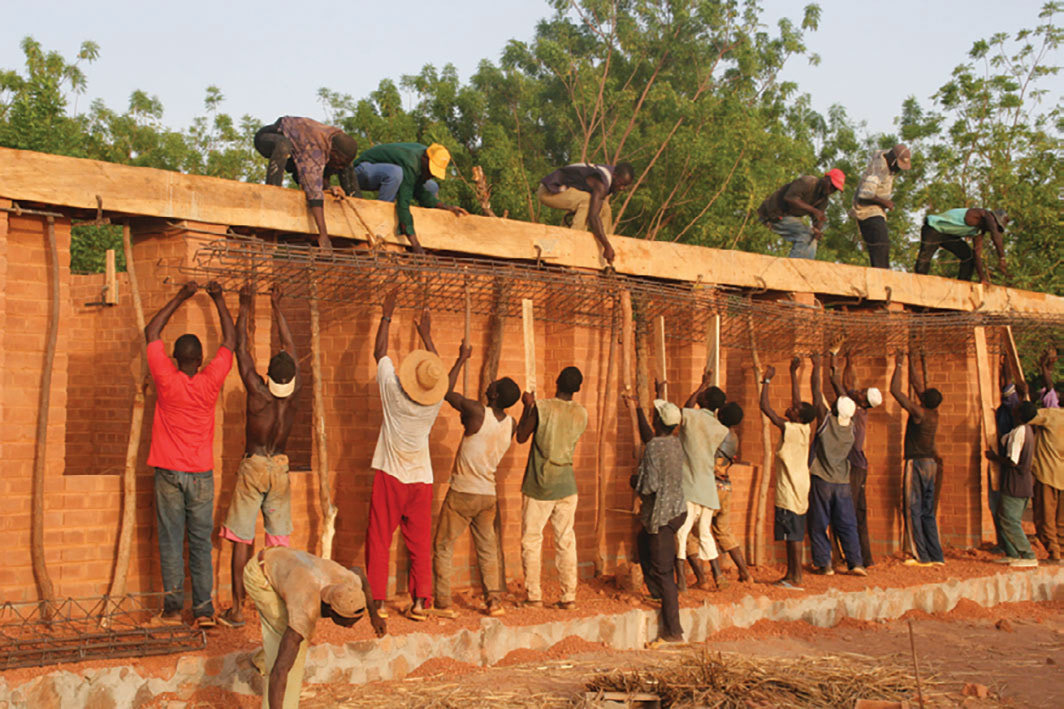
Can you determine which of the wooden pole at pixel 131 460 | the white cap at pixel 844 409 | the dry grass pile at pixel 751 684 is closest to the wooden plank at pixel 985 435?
the white cap at pixel 844 409

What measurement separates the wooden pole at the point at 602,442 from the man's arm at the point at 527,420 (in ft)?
4.34

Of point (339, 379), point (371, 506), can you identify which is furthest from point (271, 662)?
point (339, 379)

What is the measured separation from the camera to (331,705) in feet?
20.3

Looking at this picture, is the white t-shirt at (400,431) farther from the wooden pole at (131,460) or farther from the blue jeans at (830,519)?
the blue jeans at (830,519)

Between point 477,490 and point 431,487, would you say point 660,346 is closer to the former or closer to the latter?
point 477,490

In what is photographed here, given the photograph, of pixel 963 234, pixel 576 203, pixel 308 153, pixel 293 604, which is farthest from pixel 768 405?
pixel 293 604

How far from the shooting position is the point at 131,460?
6.91 meters

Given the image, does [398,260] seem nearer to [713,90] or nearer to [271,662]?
[271,662]

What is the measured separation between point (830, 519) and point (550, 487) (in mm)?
3712

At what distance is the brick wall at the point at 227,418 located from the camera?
22.1 feet

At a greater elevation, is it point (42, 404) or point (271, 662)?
point (42, 404)

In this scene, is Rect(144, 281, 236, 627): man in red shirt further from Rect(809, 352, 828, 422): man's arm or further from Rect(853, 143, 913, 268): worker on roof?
Rect(853, 143, 913, 268): worker on roof

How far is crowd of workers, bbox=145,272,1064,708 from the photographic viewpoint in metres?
5.75

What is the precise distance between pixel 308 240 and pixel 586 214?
3.01m
